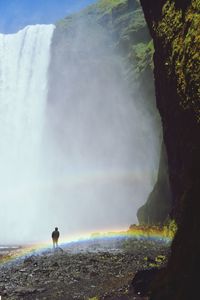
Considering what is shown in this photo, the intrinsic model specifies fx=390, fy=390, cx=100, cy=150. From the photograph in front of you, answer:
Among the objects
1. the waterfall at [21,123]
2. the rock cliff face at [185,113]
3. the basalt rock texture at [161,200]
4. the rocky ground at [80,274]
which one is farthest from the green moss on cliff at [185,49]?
the waterfall at [21,123]

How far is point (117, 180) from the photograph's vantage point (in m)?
68.2

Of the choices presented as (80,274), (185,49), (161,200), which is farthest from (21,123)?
(185,49)

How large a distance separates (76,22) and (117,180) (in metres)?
36.5

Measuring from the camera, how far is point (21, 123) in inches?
2867

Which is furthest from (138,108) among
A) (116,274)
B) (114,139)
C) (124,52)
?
(116,274)

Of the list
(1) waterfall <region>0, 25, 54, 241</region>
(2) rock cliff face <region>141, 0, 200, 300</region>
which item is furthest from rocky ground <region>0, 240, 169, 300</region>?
(1) waterfall <region>0, 25, 54, 241</region>

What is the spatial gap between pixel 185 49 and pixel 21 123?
2537 inches

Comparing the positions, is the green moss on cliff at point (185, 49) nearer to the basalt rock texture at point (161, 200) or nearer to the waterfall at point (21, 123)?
the basalt rock texture at point (161, 200)

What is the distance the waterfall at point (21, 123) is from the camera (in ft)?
238

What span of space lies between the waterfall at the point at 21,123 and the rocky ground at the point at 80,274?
4756 centimetres

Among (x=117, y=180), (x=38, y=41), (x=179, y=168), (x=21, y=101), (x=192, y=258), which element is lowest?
(x=192, y=258)

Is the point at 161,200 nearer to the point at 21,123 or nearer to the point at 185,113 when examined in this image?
the point at 185,113

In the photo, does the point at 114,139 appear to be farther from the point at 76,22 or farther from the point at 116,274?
the point at 116,274

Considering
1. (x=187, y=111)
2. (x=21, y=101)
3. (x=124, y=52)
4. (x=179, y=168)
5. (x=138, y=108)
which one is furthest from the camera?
(x=21, y=101)
